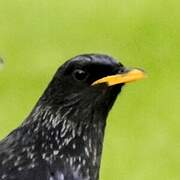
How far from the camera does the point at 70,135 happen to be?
14.3ft

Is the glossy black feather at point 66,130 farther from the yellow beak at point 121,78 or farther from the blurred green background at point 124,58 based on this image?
the blurred green background at point 124,58

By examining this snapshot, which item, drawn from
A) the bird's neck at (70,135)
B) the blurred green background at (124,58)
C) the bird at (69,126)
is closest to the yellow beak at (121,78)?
the bird at (69,126)

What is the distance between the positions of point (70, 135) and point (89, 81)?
0.53 ft

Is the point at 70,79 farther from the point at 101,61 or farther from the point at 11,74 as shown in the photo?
the point at 11,74

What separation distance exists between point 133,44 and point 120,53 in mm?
63

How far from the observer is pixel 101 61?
13.9ft

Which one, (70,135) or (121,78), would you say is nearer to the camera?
(121,78)

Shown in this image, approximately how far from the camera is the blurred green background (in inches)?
227

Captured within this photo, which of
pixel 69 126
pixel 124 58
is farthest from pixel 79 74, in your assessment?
pixel 124 58

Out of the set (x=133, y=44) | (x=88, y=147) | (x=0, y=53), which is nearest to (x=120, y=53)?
(x=133, y=44)

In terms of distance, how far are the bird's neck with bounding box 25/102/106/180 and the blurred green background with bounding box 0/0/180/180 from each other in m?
1.38

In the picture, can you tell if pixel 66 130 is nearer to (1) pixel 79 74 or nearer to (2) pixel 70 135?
(2) pixel 70 135

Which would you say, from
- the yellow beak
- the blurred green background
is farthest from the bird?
the blurred green background

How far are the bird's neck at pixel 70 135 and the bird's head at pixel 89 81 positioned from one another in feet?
0.09
